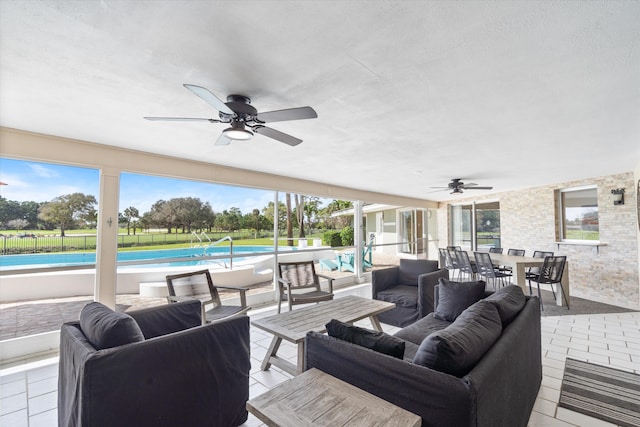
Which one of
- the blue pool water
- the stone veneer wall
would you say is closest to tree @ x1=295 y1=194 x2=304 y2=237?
the blue pool water

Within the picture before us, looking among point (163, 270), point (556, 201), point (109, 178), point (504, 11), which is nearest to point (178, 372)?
point (504, 11)

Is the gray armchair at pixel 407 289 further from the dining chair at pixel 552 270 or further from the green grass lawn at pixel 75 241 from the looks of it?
the green grass lawn at pixel 75 241

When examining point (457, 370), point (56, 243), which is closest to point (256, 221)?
point (56, 243)

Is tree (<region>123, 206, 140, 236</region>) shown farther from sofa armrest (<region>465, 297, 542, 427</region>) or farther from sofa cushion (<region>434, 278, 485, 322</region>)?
sofa armrest (<region>465, 297, 542, 427</region>)

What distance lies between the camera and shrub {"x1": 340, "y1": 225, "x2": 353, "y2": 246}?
296 inches

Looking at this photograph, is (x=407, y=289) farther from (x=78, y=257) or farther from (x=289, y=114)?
(x=78, y=257)

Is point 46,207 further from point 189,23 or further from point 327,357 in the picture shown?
point 327,357

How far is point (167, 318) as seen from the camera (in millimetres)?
2496

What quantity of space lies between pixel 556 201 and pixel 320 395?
7526 mm

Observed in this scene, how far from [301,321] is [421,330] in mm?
1133

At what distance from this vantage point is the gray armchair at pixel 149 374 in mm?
1487

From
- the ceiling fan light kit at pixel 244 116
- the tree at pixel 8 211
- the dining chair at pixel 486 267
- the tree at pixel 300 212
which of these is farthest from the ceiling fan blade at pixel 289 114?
the dining chair at pixel 486 267

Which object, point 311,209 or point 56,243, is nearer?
point 56,243

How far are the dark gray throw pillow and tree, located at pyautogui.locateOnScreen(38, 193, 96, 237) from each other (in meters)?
3.63
